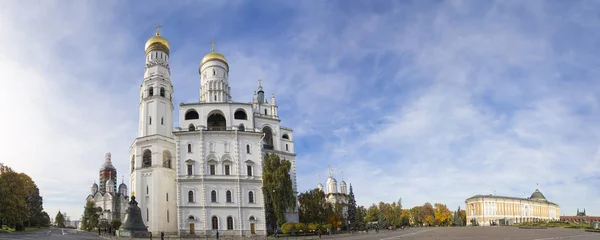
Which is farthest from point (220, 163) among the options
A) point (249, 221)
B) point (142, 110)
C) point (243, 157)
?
point (142, 110)

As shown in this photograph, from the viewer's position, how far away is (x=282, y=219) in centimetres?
4978

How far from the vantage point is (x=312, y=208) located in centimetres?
5734

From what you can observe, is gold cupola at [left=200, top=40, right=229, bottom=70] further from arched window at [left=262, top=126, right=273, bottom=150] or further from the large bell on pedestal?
the large bell on pedestal

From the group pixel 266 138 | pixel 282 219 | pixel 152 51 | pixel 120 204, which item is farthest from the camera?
pixel 120 204

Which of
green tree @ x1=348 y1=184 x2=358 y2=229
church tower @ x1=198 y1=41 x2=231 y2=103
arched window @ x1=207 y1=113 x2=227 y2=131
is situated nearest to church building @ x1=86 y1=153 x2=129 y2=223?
church tower @ x1=198 y1=41 x2=231 y2=103

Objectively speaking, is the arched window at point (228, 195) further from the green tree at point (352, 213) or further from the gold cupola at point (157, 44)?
the green tree at point (352, 213)

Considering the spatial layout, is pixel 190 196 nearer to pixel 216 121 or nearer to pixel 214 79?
pixel 216 121

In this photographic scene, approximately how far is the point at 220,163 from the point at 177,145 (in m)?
5.28

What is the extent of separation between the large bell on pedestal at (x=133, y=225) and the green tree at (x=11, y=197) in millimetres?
15841

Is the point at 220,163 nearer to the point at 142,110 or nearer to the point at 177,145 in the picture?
the point at 177,145

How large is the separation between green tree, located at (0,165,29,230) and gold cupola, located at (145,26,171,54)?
71.1 ft

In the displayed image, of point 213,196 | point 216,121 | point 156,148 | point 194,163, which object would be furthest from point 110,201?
point 213,196

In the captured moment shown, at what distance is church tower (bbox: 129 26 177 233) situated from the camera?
165 ft

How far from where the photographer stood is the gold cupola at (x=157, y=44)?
56.8m
